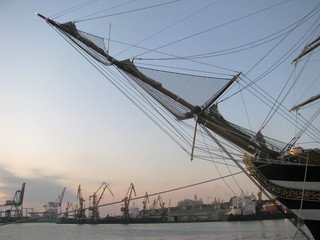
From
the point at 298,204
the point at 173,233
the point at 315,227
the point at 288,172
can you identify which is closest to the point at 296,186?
the point at 288,172

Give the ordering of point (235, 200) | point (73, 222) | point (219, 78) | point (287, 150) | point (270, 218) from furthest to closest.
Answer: point (73, 222), point (235, 200), point (270, 218), point (287, 150), point (219, 78)

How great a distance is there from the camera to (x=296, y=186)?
12.1 m

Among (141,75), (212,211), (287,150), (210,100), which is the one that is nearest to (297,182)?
(287,150)

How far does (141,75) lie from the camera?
38.3 feet

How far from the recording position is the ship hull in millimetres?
11773

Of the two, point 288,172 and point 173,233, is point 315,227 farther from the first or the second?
point 173,233

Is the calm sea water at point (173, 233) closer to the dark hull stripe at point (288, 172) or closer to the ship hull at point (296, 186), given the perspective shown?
the ship hull at point (296, 186)

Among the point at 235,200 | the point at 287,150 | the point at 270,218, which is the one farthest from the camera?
the point at 235,200

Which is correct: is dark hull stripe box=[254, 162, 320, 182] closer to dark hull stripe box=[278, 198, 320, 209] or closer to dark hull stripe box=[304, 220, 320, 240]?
dark hull stripe box=[278, 198, 320, 209]

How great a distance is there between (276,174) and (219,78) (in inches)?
199

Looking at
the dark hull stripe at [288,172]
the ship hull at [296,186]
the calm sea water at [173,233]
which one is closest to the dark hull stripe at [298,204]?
the ship hull at [296,186]

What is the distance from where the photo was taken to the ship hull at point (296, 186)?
11773mm

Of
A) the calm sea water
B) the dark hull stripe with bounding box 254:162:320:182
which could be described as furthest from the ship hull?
the calm sea water

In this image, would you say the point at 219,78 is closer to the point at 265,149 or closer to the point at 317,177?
the point at 265,149
